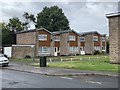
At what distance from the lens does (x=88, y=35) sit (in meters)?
75.1

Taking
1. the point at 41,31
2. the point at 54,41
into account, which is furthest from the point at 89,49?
the point at 41,31

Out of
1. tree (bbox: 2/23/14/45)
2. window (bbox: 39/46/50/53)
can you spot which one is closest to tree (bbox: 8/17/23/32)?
tree (bbox: 2/23/14/45)

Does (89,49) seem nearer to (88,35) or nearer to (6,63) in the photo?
(88,35)

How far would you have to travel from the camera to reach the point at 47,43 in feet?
Result: 204

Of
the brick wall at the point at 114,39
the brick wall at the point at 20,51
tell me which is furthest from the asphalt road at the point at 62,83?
the brick wall at the point at 20,51

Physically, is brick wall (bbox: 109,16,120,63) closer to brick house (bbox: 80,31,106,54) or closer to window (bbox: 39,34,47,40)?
window (bbox: 39,34,47,40)

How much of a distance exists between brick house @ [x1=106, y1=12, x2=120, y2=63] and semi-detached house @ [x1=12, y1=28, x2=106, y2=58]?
28299mm

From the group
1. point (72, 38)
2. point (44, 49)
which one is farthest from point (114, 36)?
point (72, 38)

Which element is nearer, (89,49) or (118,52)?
(118,52)

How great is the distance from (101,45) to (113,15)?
49.4 m

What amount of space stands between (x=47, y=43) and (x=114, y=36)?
111 feet

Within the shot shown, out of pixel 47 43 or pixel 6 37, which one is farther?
pixel 6 37

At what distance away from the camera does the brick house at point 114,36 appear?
29.3 meters

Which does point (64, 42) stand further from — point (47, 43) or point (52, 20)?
point (52, 20)
